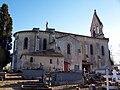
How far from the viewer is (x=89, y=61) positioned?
45062 millimetres

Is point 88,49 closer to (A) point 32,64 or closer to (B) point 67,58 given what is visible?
(B) point 67,58

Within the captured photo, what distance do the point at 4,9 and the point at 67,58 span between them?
19147 millimetres

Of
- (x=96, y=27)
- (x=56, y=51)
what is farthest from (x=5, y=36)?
(x=96, y=27)

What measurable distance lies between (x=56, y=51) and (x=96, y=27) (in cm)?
2050

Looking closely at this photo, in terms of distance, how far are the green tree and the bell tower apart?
25.3 metres

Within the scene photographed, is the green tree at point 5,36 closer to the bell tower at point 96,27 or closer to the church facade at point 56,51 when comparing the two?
the church facade at point 56,51

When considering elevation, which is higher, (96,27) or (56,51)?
(96,27)

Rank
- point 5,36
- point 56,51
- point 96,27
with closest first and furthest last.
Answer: point 56,51, point 5,36, point 96,27

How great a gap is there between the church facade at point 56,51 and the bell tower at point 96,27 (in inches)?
141

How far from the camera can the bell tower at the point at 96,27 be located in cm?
5183

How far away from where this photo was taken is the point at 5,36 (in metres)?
40.4

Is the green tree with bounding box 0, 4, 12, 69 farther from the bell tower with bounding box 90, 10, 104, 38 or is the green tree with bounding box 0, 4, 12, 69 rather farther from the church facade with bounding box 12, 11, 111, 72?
the bell tower with bounding box 90, 10, 104, 38

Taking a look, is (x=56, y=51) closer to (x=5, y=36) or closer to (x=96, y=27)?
(x=5, y=36)

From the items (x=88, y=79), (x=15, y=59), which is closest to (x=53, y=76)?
(x=88, y=79)
